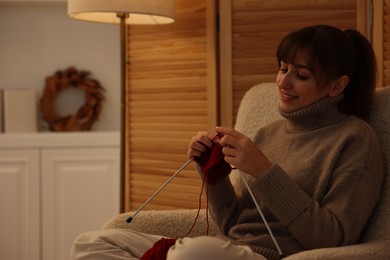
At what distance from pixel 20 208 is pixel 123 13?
49.7 inches

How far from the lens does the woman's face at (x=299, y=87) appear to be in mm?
1663

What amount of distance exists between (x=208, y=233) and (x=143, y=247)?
0.92 ft

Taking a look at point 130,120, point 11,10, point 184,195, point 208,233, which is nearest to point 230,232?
point 208,233

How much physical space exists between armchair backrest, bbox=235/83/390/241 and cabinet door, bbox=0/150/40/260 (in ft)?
4.83

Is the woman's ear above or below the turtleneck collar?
above

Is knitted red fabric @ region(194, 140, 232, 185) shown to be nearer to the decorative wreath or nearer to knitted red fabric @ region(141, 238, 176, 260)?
knitted red fabric @ region(141, 238, 176, 260)

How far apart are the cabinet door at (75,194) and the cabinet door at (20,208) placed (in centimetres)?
5

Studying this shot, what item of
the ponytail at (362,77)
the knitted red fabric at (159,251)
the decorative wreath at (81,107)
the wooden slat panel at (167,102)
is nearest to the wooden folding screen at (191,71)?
the wooden slat panel at (167,102)

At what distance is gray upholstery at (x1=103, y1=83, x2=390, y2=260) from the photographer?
4.42 ft

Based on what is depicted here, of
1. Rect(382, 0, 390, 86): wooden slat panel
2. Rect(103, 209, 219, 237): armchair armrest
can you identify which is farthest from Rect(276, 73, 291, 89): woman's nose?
Rect(382, 0, 390, 86): wooden slat panel

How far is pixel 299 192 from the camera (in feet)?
5.01

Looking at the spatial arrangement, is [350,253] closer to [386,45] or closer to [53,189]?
[386,45]

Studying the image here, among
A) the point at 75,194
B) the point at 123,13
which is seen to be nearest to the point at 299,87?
the point at 123,13

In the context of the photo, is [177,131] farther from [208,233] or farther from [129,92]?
[208,233]
